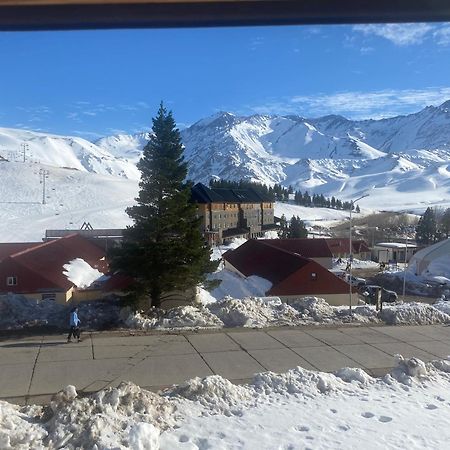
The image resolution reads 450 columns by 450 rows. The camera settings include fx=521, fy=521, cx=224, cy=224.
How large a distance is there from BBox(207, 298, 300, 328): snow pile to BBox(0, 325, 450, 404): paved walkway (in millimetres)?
882

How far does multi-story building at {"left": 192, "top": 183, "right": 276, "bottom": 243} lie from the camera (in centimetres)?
5388

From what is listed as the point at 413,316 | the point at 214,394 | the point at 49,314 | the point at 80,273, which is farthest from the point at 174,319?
the point at 80,273

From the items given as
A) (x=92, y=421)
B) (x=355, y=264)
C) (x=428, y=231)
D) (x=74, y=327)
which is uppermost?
(x=92, y=421)

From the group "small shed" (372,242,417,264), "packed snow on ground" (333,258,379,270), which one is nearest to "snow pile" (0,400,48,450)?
"packed snow on ground" (333,258,379,270)

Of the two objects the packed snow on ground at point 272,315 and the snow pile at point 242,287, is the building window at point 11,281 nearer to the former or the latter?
the snow pile at point 242,287

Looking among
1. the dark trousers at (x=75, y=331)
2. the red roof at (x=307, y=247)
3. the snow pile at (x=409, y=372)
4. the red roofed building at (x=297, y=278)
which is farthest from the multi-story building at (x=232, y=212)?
the snow pile at (x=409, y=372)

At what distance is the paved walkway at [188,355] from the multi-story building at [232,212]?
37.5 m

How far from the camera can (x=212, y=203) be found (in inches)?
2174

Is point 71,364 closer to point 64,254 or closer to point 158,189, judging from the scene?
point 158,189

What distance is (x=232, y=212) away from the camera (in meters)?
62.0

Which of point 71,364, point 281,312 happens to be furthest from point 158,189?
point 71,364

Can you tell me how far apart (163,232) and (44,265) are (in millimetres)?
10833

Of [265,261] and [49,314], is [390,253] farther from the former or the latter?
Answer: [49,314]

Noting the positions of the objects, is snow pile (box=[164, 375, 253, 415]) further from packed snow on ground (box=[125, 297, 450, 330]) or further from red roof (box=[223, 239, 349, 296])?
red roof (box=[223, 239, 349, 296])
